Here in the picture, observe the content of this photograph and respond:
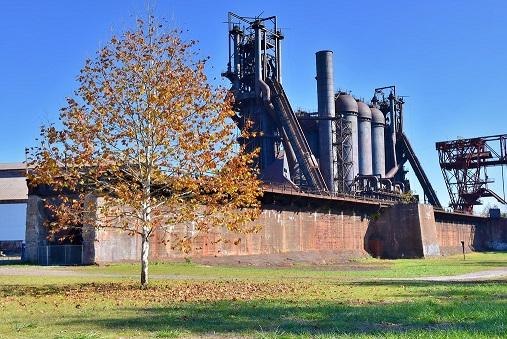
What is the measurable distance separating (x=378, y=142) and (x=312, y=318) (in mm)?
101387

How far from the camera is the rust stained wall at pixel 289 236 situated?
49.3 meters

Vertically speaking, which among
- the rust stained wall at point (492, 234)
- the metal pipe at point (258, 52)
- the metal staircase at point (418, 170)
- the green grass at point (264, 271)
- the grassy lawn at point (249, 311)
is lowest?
the green grass at point (264, 271)

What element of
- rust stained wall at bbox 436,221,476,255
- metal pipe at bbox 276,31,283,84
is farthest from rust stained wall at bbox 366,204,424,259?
metal pipe at bbox 276,31,283,84

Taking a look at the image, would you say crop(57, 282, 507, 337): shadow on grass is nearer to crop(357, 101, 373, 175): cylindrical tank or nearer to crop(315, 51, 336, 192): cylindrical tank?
crop(315, 51, 336, 192): cylindrical tank

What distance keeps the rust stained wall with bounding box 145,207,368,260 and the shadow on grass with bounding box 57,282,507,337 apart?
3070cm

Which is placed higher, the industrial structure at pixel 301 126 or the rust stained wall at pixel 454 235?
the industrial structure at pixel 301 126

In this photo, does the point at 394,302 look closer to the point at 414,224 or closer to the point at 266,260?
the point at 266,260

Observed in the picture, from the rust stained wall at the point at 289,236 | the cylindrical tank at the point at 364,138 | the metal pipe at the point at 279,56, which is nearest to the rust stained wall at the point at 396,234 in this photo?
the rust stained wall at the point at 289,236

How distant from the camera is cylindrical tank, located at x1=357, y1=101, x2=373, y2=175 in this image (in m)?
104

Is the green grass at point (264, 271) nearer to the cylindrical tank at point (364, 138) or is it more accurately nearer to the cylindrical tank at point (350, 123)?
the cylindrical tank at point (350, 123)

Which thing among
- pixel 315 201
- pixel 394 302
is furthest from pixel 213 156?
pixel 315 201

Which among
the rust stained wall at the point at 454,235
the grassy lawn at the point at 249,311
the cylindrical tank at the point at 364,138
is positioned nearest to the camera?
the grassy lawn at the point at 249,311

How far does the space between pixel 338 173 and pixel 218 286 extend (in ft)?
233

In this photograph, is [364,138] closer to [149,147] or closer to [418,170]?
[418,170]
